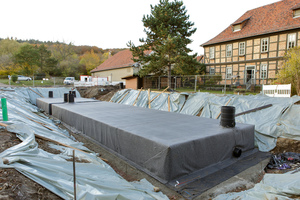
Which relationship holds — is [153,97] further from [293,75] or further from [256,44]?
[256,44]

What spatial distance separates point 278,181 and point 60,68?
46213 millimetres

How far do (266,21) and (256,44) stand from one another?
2644 mm

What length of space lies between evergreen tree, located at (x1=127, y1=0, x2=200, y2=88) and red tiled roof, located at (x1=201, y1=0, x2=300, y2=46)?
5.28 metres

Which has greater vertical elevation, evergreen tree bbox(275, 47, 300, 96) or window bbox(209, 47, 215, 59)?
window bbox(209, 47, 215, 59)

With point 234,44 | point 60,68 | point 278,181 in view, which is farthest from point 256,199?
point 60,68

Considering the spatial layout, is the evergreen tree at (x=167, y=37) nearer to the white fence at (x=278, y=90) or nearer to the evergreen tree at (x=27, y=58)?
the white fence at (x=278, y=90)

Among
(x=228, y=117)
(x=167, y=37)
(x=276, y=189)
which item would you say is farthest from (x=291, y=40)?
(x=276, y=189)

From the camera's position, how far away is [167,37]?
1752 cm

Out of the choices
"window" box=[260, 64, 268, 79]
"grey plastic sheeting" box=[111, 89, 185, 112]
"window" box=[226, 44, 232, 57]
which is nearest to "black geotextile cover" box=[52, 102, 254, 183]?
"grey plastic sheeting" box=[111, 89, 185, 112]

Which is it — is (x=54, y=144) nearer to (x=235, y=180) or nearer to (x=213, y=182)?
(x=213, y=182)

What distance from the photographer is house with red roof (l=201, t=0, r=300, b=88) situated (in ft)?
56.6

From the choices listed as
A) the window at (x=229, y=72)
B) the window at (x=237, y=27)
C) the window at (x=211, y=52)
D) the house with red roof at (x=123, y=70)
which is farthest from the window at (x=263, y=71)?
the house with red roof at (x=123, y=70)

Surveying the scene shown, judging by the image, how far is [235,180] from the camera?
3756 mm

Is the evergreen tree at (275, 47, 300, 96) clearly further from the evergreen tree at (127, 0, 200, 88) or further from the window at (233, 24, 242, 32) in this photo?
the window at (233, 24, 242, 32)
